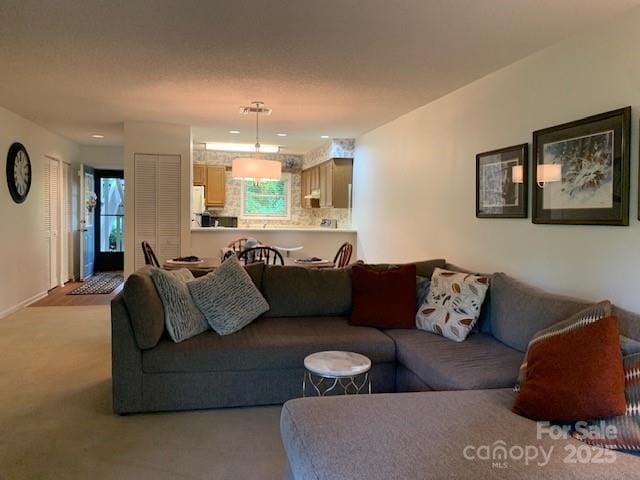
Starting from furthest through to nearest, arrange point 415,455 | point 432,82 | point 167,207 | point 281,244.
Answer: point 281,244, point 167,207, point 432,82, point 415,455

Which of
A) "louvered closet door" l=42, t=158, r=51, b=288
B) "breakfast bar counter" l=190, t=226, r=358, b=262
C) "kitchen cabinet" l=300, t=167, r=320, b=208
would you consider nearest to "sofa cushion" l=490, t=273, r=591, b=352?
"breakfast bar counter" l=190, t=226, r=358, b=262

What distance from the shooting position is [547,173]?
309cm

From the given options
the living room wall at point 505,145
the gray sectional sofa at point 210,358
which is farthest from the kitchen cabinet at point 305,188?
the gray sectional sofa at point 210,358

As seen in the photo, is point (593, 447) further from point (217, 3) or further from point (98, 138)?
point (98, 138)

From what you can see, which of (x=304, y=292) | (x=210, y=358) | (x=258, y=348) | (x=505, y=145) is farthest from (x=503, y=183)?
(x=210, y=358)

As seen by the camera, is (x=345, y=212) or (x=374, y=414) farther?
(x=345, y=212)

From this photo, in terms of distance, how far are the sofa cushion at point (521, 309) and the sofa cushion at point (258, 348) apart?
73 cm

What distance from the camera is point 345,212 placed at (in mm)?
7480

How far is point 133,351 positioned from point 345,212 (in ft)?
16.3

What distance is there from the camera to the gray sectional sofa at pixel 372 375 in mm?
1578

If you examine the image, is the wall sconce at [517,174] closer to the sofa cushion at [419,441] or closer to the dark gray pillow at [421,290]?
the dark gray pillow at [421,290]

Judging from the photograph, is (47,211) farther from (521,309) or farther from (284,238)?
(521,309)

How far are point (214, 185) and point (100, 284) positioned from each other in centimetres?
259

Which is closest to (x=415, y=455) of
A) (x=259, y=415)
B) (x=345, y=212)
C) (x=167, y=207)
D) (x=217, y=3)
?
(x=259, y=415)
